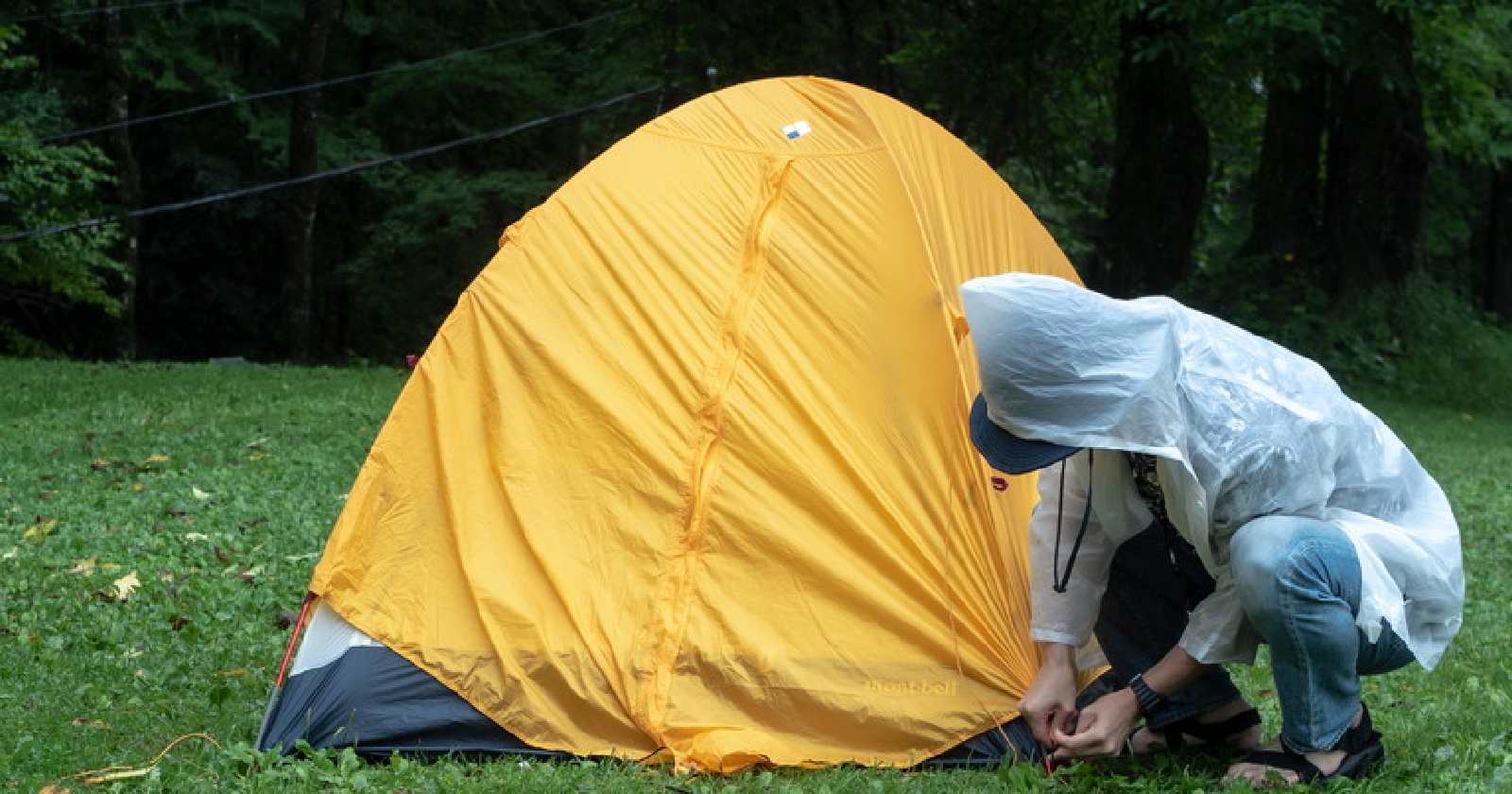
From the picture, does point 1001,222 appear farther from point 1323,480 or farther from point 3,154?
point 3,154

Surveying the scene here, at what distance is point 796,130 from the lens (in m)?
4.80

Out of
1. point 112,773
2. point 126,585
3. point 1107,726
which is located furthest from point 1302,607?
point 126,585

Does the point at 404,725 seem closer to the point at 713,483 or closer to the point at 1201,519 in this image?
the point at 713,483

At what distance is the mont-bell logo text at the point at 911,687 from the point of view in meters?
4.05

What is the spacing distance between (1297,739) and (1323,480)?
0.58 meters

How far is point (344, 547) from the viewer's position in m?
4.27

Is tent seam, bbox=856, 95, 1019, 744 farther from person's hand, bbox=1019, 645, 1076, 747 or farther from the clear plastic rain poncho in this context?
the clear plastic rain poncho

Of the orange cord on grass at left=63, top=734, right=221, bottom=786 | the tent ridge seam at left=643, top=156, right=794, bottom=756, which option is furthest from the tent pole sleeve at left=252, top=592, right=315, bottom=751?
the tent ridge seam at left=643, top=156, right=794, bottom=756

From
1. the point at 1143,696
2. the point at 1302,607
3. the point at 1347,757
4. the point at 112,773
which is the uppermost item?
the point at 1302,607

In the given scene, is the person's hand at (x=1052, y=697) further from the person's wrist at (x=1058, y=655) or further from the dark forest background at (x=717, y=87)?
the dark forest background at (x=717, y=87)

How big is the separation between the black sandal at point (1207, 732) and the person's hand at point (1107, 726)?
1.26 feet

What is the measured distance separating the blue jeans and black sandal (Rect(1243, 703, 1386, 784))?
Result: 4 cm

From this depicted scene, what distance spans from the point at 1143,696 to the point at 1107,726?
109 mm

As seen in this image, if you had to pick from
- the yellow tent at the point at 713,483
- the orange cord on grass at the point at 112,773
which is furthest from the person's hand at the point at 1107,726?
the orange cord on grass at the point at 112,773
